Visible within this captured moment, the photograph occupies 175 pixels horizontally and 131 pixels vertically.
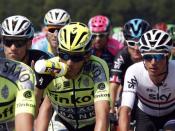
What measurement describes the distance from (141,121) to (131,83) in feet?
2.55

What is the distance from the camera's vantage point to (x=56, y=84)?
24.4 ft

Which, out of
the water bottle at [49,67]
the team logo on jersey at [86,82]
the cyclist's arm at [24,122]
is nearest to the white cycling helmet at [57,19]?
the team logo on jersey at [86,82]

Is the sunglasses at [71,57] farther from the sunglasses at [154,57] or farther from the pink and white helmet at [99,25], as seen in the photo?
the pink and white helmet at [99,25]

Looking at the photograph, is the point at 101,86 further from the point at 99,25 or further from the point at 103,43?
the point at 99,25

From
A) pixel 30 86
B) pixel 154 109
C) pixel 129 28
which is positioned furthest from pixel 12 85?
pixel 129 28

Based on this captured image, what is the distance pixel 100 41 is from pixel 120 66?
2374mm

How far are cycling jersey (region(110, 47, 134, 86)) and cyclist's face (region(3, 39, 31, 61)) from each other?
1.99m

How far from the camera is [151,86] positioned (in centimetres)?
809

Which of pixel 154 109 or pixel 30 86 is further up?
pixel 30 86

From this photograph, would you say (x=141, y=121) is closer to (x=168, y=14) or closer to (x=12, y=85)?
(x=12, y=85)

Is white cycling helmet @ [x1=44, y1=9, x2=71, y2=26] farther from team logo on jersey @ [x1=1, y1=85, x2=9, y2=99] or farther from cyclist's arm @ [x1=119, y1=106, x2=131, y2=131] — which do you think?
team logo on jersey @ [x1=1, y1=85, x2=9, y2=99]

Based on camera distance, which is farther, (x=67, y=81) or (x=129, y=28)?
(x=129, y=28)

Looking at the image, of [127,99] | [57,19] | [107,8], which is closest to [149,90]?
[127,99]

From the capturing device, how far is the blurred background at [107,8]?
265 ft
